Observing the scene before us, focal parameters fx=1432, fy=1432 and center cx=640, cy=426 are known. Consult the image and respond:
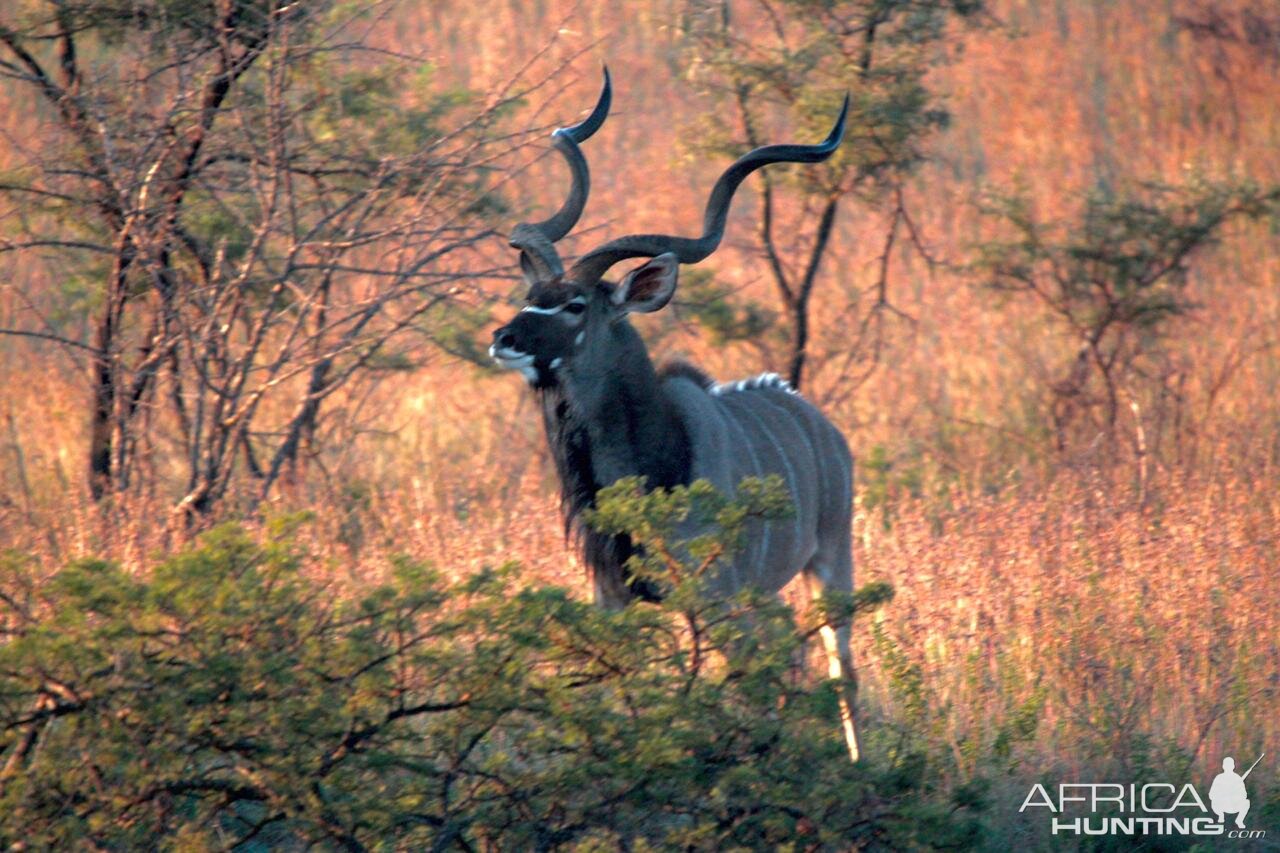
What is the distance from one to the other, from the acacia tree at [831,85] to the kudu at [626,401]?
3157mm

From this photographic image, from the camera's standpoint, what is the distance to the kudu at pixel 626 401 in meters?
4.53

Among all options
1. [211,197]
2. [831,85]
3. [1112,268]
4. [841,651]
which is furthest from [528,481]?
[1112,268]

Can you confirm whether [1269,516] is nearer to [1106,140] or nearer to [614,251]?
[614,251]

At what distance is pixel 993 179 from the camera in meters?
14.2

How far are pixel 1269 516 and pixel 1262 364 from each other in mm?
3672

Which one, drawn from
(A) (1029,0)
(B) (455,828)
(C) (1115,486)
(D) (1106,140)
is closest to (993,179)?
(D) (1106,140)

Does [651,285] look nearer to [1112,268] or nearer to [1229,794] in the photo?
[1229,794]

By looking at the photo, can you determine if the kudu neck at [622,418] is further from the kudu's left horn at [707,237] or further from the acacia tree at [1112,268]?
the acacia tree at [1112,268]

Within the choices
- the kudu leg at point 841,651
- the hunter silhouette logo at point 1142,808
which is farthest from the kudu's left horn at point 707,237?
the hunter silhouette logo at point 1142,808

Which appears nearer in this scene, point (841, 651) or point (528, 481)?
point (841, 651)

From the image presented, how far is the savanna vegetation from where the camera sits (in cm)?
339

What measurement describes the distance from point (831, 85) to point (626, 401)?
3983 mm

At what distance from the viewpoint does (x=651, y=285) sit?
15.5 feet

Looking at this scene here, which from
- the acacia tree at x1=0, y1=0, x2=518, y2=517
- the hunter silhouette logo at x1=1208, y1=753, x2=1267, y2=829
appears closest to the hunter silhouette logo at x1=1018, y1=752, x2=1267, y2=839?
the hunter silhouette logo at x1=1208, y1=753, x2=1267, y2=829
